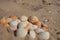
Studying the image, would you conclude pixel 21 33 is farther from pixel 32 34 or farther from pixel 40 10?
pixel 40 10

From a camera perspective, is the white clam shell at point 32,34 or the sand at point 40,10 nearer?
the white clam shell at point 32,34

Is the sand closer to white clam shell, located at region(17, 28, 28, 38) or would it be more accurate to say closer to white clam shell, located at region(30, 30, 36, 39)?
white clam shell, located at region(30, 30, 36, 39)

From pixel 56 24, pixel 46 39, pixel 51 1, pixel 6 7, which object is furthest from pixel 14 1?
pixel 46 39

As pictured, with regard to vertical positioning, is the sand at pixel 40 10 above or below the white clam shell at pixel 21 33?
below

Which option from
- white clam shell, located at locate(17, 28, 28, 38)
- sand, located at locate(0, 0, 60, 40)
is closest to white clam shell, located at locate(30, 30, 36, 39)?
white clam shell, located at locate(17, 28, 28, 38)

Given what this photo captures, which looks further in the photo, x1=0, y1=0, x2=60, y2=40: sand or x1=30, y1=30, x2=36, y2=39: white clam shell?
x1=0, y1=0, x2=60, y2=40: sand

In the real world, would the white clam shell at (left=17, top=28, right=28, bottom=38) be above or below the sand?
above

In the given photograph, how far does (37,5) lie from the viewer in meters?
3.85

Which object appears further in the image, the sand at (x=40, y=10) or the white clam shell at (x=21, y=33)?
the sand at (x=40, y=10)

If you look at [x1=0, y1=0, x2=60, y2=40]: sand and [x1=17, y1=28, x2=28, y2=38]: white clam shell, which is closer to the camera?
[x1=17, y1=28, x2=28, y2=38]: white clam shell

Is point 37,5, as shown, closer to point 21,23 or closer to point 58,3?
point 58,3

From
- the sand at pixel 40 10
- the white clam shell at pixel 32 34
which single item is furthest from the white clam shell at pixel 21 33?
the sand at pixel 40 10

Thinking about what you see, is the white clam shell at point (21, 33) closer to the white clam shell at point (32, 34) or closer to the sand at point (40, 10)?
the white clam shell at point (32, 34)

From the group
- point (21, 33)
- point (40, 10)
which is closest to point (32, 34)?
point (21, 33)
